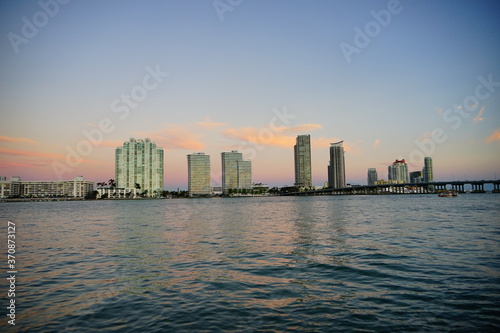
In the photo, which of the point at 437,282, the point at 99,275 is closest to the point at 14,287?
the point at 99,275

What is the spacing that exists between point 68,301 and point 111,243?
55.7 ft

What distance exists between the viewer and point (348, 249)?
23188 millimetres

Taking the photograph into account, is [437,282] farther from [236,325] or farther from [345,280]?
[236,325]

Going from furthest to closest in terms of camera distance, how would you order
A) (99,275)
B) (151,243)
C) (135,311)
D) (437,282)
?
(151,243) → (99,275) → (437,282) → (135,311)

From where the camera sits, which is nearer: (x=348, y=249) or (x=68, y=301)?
(x=68, y=301)

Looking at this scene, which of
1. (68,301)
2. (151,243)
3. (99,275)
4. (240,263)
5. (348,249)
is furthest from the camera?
(151,243)

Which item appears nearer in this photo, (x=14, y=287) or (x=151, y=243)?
(x=14, y=287)

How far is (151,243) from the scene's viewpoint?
91.8 feet

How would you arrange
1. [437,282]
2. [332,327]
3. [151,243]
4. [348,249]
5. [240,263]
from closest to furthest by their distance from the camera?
[332,327], [437,282], [240,263], [348,249], [151,243]

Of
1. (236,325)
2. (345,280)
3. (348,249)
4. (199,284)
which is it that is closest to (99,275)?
(199,284)

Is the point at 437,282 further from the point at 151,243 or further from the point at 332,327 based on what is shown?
the point at 151,243

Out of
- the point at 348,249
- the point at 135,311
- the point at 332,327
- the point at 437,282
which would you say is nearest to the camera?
the point at 332,327

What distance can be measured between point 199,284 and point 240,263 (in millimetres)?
4730

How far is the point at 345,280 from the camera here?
1492 centimetres
